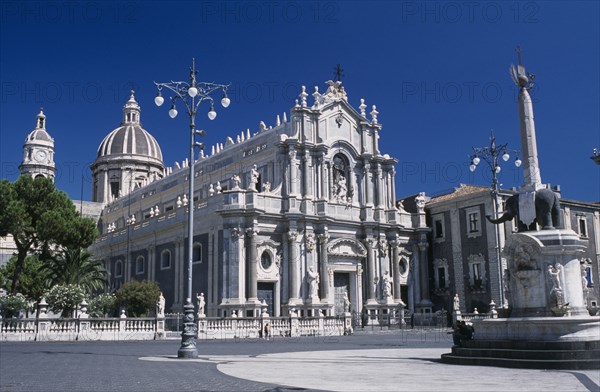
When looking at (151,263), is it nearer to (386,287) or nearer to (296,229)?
(296,229)

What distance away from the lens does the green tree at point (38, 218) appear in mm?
38906

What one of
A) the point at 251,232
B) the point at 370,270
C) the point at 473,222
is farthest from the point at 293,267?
the point at 473,222

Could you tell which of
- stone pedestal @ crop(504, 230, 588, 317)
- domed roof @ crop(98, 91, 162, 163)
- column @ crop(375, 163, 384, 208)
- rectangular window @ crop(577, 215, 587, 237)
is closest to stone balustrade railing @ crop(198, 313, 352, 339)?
column @ crop(375, 163, 384, 208)

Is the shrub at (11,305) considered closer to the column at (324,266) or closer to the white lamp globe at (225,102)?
the column at (324,266)

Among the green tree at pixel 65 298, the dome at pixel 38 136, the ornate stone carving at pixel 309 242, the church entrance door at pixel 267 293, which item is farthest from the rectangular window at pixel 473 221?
the dome at pixel 38 136

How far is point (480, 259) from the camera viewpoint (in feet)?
161

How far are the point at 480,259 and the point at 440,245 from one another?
5.04 meters

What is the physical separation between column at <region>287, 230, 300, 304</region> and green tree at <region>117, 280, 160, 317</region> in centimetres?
969

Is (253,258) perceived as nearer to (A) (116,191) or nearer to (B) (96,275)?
(B) (96,275)

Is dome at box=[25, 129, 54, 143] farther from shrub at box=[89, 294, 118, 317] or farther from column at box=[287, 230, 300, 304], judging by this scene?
column at box=[287, 230, 300, 304]

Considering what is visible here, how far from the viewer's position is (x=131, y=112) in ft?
291

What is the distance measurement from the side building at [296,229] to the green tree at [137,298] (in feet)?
8.52

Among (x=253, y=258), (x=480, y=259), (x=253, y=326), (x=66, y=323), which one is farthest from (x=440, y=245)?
(x=66, y=323)

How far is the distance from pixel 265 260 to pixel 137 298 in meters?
9.30
